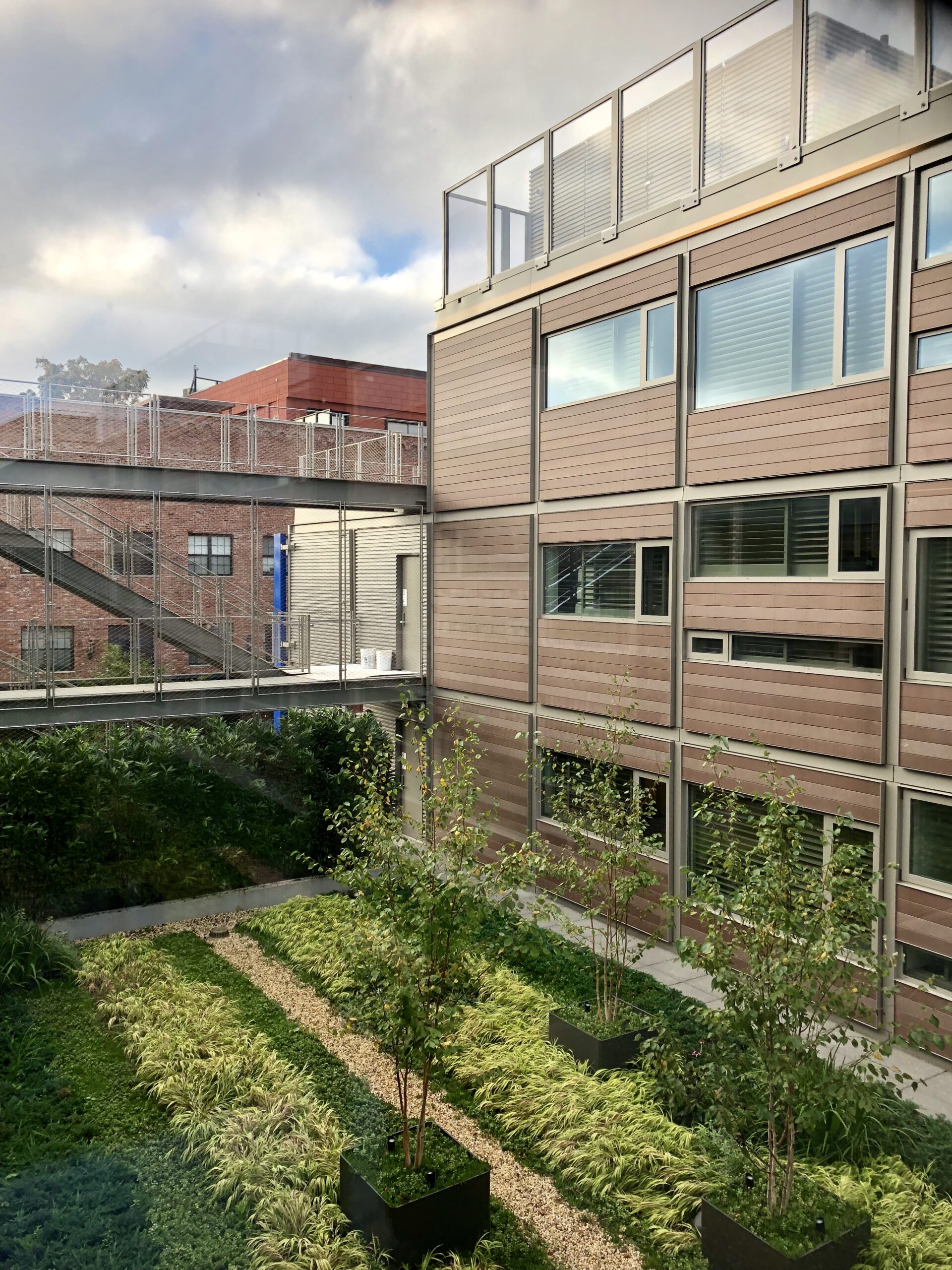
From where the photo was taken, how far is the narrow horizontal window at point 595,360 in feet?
19.8

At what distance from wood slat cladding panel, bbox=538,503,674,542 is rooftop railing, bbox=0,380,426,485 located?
2859 mm

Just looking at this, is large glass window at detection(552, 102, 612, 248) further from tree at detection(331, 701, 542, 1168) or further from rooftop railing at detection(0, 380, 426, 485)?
tree at detection(331, 701, 542, 1168)

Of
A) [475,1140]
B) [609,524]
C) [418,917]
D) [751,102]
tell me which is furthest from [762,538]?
[475,1140]

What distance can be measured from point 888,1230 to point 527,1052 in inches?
67.3

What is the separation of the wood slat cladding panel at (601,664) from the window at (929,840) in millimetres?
1598

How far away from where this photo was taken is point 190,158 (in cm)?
197

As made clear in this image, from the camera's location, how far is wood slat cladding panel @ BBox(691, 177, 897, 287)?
4531 mm

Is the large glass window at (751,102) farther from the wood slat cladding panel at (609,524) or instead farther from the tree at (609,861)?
the tree at (609,861)

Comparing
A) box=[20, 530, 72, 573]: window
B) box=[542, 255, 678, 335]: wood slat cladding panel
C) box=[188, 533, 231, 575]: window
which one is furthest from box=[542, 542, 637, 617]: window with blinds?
box=[20, 530, 72, 573]: window

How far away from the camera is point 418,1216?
9.23 feet

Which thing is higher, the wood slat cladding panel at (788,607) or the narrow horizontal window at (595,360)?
the narrow horizontal window at (595,360)

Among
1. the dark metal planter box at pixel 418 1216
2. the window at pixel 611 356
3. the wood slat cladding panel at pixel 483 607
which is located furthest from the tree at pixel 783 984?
the wood slat cladding panel at pixel 483 607

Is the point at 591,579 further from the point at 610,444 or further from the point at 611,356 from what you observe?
the point at 611,356

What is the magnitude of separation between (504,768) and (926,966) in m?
3.32
